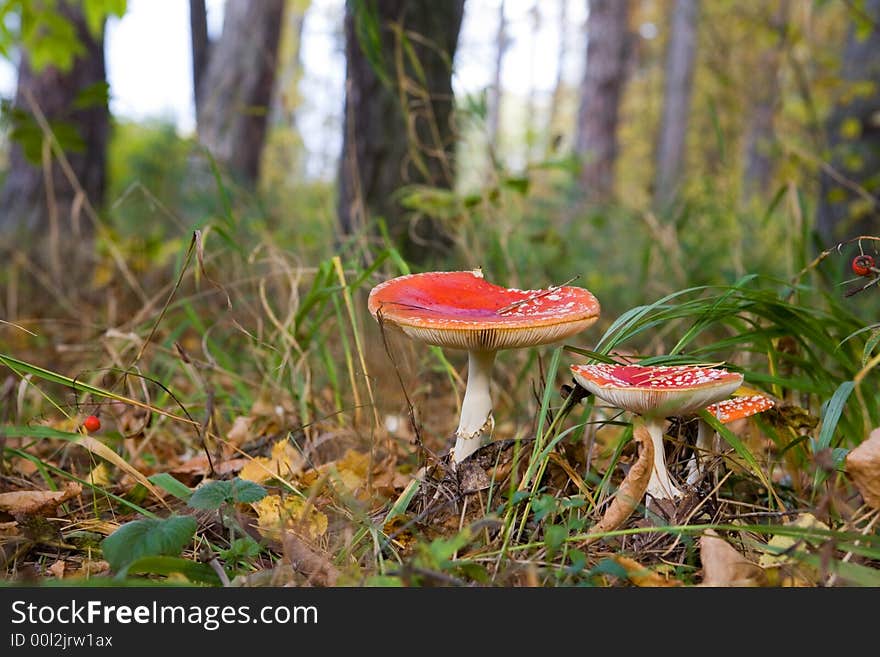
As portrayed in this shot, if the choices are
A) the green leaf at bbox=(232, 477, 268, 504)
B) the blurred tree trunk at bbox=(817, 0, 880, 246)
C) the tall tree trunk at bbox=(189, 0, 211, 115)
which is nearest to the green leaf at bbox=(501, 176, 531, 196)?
the green leaf at bbox=(232, 477, 268, 504)

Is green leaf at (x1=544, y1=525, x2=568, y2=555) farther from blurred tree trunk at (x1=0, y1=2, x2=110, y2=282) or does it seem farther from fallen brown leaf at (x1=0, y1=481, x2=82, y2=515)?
blurred tree trunk at (x1=0, y1=2, x2=110, y2=282)

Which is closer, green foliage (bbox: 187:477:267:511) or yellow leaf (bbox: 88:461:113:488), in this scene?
green foliage (bbox: 187:477:267:511)

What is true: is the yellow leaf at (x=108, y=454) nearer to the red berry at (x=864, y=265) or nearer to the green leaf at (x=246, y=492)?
the green leaf at (x=246, y=492)

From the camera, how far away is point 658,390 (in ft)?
4.70

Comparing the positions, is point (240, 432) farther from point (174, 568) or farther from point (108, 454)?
point (174, 568)

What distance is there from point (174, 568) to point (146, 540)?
111 millimetres

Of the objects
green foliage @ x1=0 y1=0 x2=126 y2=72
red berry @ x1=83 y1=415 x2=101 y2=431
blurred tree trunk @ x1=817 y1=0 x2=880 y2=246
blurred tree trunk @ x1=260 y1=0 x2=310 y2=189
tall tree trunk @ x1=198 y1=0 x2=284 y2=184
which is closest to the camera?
red berry @ x1=83 y1=415 x2=101 y2=431

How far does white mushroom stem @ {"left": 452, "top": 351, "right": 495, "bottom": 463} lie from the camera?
1.77 meters

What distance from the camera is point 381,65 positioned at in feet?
9.65

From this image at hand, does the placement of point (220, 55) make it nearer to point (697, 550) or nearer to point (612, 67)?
point (612, 67)

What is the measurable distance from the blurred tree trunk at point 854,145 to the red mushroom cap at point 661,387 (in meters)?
3.77

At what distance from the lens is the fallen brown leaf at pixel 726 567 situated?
4.66 feet

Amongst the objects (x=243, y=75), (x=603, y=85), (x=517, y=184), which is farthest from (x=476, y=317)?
(x=603, y=85)
